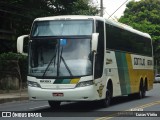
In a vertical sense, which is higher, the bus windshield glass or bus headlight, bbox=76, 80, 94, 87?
the bus windshield glass

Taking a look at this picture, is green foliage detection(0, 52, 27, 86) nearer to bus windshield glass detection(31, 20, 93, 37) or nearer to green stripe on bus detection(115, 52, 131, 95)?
green stripe on bus detection(115, 52, 131, 95)

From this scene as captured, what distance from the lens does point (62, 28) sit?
1755cm

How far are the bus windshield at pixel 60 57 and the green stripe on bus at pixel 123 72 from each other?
3815 mm

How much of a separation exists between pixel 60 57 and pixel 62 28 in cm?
122

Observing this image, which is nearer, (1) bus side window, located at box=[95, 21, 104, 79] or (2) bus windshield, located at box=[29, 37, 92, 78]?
(2) bus windshield, located at box=[29, 37, 92, 78]

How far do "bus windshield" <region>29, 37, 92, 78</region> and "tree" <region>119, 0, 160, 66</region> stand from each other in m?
47.7

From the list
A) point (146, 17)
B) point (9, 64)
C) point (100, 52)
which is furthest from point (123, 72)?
point (146, 17)

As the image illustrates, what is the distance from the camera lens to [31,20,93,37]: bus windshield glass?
17.4 m

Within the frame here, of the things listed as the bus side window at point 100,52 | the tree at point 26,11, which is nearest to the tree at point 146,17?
the tree at point 26,11

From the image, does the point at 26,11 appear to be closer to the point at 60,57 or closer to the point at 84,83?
the point at 60,57

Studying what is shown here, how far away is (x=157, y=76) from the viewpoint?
212ft

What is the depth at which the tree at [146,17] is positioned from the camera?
65625mm

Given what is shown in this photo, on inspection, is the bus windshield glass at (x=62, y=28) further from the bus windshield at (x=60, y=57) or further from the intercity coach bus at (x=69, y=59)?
the bus windshield at (x=60, y=57)

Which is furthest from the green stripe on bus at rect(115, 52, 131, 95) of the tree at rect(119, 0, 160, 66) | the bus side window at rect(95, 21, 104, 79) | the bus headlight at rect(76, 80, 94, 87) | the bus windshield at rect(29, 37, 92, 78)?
the tree at rect(119, 0, 160, 66)
